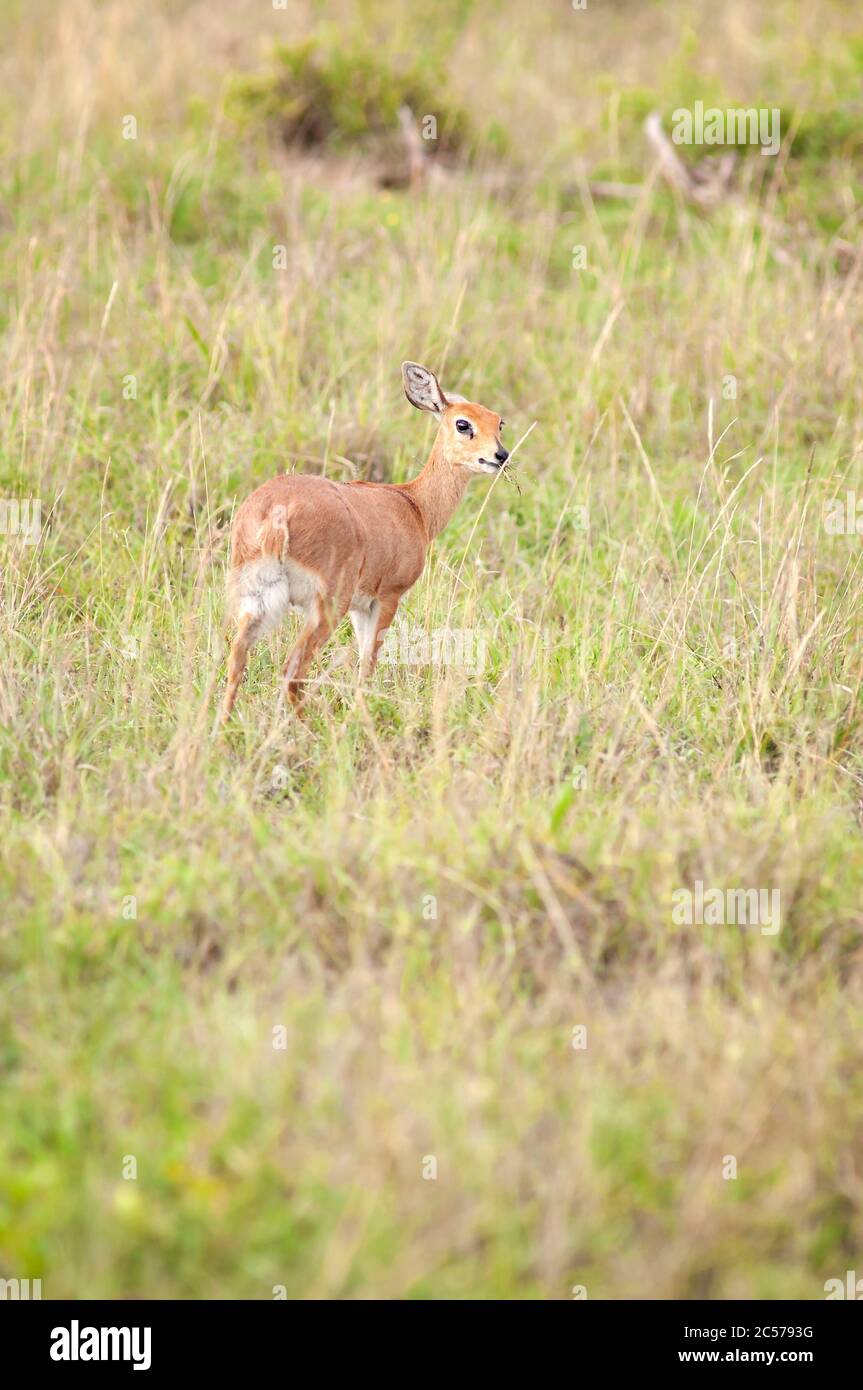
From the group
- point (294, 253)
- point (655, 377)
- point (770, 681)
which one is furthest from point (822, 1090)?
point (294, 253)

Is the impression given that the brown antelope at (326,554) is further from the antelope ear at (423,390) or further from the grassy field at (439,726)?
the grassy field at (439,726)

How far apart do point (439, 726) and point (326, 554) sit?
0.70 meters

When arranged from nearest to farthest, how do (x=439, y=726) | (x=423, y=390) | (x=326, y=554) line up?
(x=439, y=726) < (x=326, y=554) < (x=423, y=390)

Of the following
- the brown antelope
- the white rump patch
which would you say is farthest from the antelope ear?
the white rump patch

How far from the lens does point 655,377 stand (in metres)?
7.20

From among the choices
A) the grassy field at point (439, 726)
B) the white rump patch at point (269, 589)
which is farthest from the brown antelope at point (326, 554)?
the grassy field at point (439, 726)

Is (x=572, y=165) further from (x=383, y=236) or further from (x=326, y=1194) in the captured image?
(x=326, y=1194)

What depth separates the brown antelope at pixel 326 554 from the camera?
4.66 metres

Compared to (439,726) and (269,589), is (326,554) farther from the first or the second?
(439,726)

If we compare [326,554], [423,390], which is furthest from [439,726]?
[423,390]

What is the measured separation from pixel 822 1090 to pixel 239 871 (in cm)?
154

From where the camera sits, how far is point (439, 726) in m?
4.44

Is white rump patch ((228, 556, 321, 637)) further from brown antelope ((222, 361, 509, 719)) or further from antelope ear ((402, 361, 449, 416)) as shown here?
antelope ear ((402, 361, 449, 416))
